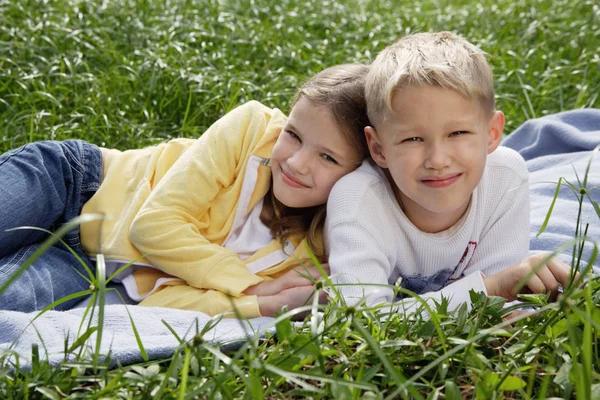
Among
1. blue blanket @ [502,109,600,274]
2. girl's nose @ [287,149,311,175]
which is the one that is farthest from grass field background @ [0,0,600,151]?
girl's nose @ [287,149,311,175]

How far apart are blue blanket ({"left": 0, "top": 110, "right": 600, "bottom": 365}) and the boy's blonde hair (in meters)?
0.37

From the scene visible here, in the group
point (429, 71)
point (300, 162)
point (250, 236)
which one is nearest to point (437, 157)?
point (429, 71)

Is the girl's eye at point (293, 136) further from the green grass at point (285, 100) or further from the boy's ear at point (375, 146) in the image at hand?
the green grass at point (285, 100)

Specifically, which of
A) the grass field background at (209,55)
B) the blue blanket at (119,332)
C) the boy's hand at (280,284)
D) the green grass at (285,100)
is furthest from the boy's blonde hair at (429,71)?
the grass field background at (209,55)

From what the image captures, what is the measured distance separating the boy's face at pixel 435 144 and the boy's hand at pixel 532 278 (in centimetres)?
27

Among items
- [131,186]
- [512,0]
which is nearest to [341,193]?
[131,186]

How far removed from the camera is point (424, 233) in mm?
2656

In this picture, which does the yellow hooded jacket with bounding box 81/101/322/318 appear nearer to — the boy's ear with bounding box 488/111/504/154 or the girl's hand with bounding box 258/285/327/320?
the girl's hand with bounding box 258/285/327/320

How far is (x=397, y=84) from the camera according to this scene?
7.91ft

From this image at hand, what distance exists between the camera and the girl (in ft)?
8.71

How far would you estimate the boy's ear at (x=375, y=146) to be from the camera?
100 inches

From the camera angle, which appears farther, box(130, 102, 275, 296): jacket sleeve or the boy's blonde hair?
box(130, 102, 275, 296): jacket sleeve

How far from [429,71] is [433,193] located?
0.37 m

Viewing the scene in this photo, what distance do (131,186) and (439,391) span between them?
162 cm
